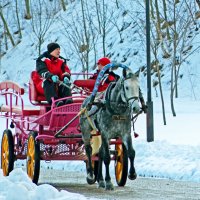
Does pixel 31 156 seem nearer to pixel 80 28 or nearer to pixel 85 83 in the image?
pixel 85 83

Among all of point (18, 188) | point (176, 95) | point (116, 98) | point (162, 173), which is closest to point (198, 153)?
point (162, 173)

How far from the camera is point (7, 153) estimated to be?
1341cm

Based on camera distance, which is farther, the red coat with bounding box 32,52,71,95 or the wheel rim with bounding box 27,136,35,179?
the red coat with bounding box 32,52,71,95

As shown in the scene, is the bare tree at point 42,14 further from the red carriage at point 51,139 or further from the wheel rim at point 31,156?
the wheel rim at point 31,156

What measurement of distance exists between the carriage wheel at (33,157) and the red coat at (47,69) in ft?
3.31

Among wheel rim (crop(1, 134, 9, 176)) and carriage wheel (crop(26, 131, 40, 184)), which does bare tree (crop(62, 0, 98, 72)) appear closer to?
wheel rim (crop(1, 134, 9, 176))

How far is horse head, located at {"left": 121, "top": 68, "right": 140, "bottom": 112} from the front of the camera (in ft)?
34.7

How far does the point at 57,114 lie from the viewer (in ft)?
39.8

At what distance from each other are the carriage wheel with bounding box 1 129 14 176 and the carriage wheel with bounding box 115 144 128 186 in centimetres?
179

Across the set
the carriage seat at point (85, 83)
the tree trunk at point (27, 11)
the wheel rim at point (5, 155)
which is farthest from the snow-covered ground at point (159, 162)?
the tree trunk at point (27, 11)

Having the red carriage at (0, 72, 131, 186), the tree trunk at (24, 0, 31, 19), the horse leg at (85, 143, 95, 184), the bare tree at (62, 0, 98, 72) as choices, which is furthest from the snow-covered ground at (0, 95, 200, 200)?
the tree trunk at (24, 0, 31, 19)

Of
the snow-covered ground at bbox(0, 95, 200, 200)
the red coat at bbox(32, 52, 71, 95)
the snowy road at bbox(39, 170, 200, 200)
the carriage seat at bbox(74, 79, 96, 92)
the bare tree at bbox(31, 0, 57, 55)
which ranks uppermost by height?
the bare tree at bbox(31, 0, 57, 55)

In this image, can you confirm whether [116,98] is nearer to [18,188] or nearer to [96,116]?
[96,116]

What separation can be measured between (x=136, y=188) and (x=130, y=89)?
1.96m
